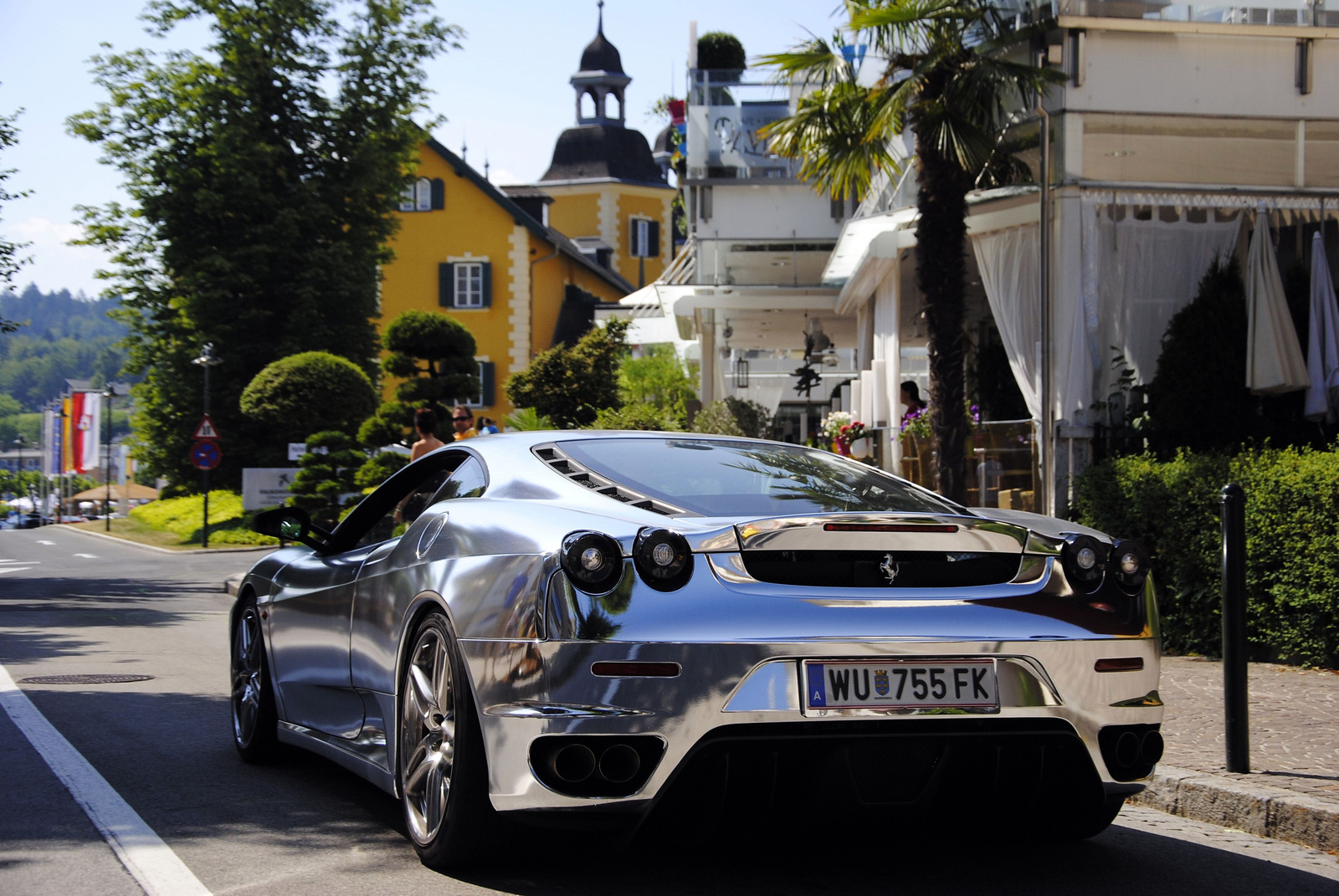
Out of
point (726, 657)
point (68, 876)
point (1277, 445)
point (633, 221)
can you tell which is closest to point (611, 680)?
point (726, 657)

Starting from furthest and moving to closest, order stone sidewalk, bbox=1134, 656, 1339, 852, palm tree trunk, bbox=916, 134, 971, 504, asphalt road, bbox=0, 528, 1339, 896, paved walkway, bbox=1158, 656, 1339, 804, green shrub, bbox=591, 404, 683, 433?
green shrub, bbox=591, 404, 683, 433 → palm tree trunk, bbox=916, 134, 971, 504 → paved walkway, bbox=1158, 656, 1339, 804 → stone sidewalk, bbox=1134, 656, 1339, 852 → asphalt road, bbox=0, 528, 1339, 896

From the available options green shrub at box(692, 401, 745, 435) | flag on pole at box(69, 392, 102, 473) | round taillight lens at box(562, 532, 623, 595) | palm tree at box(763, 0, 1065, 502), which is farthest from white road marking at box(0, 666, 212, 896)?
flag on pole at box(69, 392, 102, 473)

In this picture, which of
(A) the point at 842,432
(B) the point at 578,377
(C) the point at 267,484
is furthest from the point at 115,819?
(B) the point at 578,377

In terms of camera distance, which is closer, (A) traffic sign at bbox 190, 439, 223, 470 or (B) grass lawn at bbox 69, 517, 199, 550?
(A) traffic sign at bbox 190, 439, 223, 470

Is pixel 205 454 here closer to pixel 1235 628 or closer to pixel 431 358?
pixel 431 358

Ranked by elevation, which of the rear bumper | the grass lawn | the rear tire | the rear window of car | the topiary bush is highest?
the topiary bush

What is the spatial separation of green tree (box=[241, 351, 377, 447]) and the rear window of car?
29990 mm

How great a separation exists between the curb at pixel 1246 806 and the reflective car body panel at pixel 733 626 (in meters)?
1.18

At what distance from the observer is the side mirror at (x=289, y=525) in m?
5.68

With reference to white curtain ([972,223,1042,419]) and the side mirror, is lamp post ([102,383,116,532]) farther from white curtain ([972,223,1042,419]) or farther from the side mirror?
the side mirror

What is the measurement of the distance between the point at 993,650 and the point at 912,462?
13101 millimetres

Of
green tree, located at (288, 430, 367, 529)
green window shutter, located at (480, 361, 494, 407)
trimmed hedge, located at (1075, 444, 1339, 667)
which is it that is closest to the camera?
trimmed hedge, located at (1075, 444, 1339, 667)

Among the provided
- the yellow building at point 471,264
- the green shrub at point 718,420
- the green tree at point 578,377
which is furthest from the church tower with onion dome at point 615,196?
the green shrub at point 718,420

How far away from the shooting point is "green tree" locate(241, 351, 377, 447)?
33.8 meters
